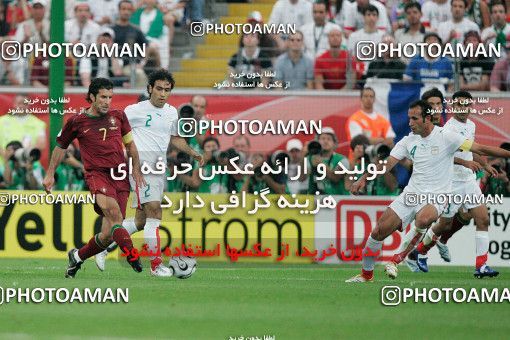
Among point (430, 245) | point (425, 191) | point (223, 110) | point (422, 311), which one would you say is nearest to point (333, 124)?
point (223, 110)

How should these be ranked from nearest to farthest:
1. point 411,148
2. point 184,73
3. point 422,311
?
point 422,311 < point 411,148 < point 184,73

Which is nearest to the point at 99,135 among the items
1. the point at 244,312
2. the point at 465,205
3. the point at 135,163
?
the point at 135,163

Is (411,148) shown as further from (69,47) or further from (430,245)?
(69,47)

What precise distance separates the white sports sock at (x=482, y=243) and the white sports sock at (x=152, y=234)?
149 inches

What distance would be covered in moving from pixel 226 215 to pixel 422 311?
5141mm

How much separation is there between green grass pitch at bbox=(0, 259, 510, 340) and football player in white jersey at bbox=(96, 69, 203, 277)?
16.9 inches

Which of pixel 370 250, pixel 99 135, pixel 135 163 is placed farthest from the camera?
pixel 370 250

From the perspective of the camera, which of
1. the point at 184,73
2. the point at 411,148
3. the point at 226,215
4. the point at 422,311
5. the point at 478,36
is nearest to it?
the point at 422,311

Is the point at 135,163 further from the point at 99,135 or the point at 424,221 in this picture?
the point at 424,221

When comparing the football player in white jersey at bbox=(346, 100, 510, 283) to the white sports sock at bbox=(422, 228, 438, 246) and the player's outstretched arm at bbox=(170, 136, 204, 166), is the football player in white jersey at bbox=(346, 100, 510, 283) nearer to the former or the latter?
the white sports sock at bbox=(422, 228, 438, 246)

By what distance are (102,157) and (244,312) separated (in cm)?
335

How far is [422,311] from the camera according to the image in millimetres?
10938

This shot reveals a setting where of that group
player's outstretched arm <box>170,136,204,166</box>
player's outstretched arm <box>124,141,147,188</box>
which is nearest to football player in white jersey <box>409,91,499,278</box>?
player's outstretched arm <box>170,136,204,166</box>

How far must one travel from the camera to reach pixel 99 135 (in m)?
13.4
